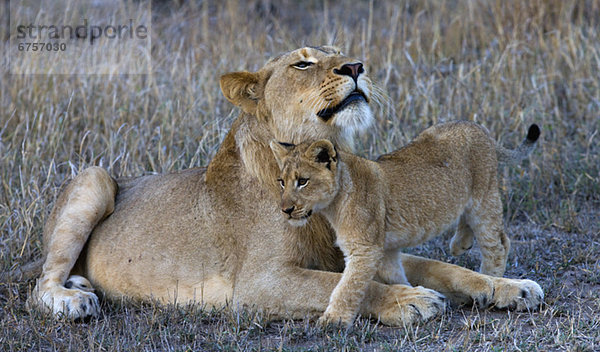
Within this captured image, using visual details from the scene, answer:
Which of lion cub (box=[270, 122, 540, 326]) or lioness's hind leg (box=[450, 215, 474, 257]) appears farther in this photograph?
lioness's hind leg (box=[450, 215, 474, 257])

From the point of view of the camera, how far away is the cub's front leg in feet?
11.7

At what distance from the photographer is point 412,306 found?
3729 millimetres

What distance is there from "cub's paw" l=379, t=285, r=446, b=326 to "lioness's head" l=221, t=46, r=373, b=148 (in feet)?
2.54

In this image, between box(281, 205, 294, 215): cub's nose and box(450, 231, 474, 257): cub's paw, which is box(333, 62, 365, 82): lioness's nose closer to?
box(281, 205, 294, 215): cub's nose

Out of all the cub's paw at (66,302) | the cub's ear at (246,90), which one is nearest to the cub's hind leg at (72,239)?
the cub's paw at (66,302)

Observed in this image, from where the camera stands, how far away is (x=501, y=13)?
830cm

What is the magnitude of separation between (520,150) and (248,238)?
1614 millimetres

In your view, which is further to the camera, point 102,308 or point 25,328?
point 102,308

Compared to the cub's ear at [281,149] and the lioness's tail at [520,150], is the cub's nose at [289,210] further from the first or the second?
the lioness's tail at [520,150]

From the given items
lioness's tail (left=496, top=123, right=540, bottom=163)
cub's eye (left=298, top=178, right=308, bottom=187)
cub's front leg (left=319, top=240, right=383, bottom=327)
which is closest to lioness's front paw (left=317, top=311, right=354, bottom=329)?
cub's front leg (left=319, top=240, right=383, bottom=327)

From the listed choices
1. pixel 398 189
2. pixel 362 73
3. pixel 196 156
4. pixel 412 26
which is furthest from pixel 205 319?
pixel 412 26

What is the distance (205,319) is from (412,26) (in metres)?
5.25

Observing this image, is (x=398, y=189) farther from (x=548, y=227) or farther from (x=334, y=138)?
(x=548, y=227)

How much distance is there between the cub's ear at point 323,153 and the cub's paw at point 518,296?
3.50 feet
